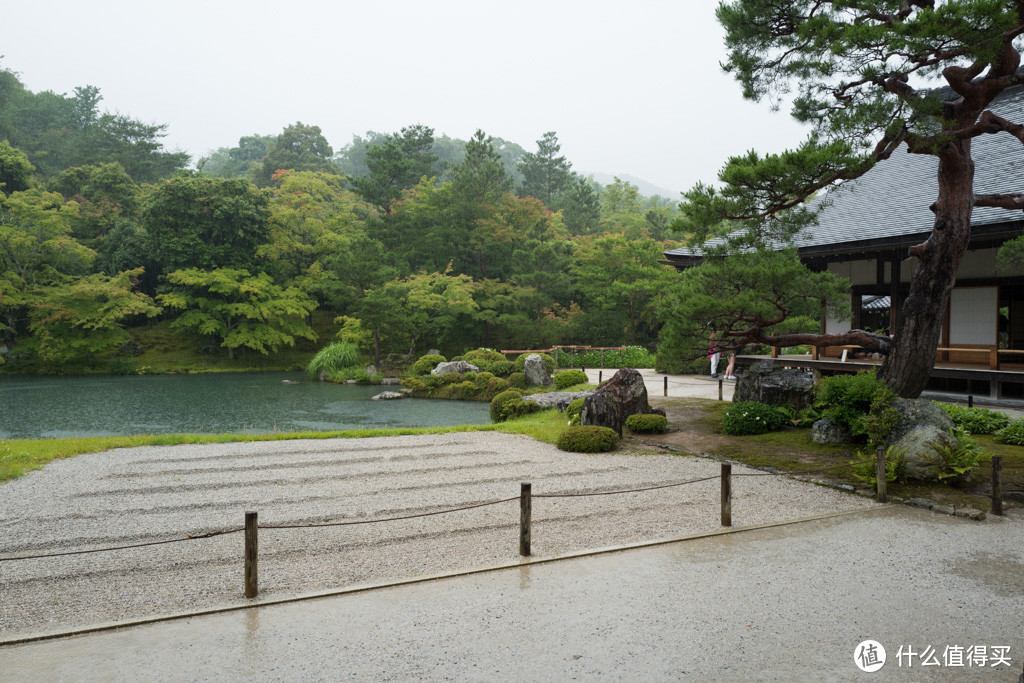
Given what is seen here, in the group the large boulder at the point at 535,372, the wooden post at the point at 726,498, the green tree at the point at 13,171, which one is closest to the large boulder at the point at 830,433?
the wooden post at the point at 726,498

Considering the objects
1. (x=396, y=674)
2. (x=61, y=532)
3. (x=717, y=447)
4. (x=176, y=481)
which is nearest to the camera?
(x=396, y=674)

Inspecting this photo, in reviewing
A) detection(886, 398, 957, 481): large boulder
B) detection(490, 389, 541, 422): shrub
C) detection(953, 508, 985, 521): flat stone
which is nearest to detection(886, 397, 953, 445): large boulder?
detection(886, 398, 957, 481): large boulder

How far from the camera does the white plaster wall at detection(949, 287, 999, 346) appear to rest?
484 inches

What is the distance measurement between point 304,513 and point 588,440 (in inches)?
189

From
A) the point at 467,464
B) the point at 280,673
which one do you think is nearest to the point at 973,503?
the point at 467,464

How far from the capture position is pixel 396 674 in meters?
3.17

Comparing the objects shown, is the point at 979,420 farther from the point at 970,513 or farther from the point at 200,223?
the point at 200,223

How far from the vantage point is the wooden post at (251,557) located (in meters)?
4.14

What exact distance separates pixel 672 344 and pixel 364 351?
69.7 ft

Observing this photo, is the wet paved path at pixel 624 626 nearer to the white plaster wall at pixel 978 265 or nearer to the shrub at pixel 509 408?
the shrub at pixel 509 408

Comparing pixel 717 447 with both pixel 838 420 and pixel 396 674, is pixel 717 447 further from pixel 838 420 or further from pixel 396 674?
pixel 396 674

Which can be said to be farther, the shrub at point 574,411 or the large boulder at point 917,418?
the shrub at point 574,411

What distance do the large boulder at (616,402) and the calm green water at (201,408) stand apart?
460 cm

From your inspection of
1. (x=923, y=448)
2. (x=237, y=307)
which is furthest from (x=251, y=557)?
(x=237, y=307)
